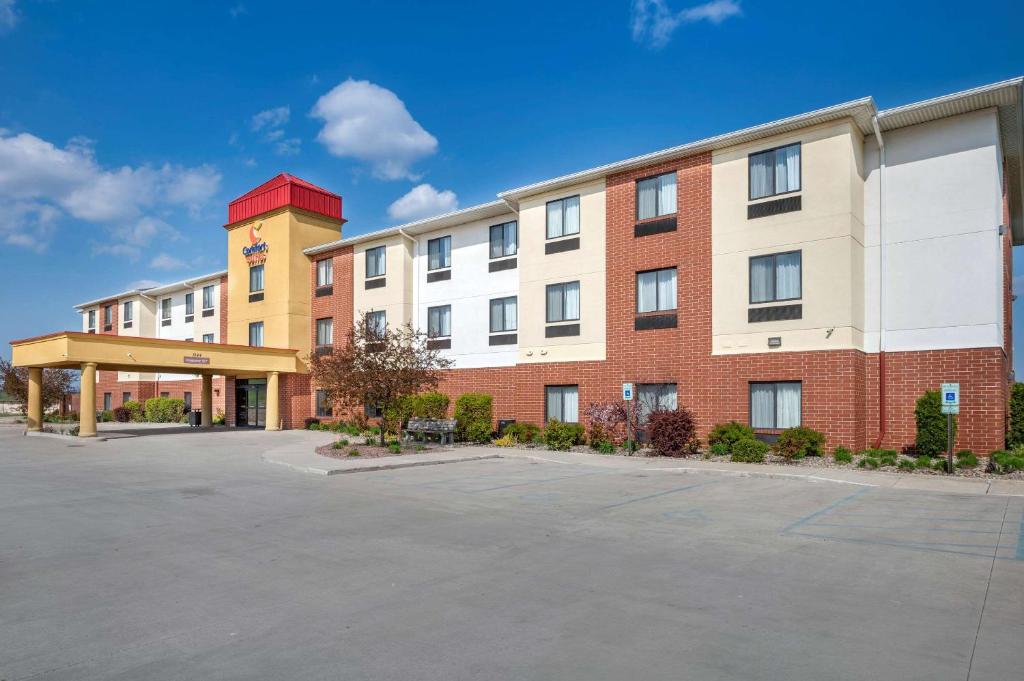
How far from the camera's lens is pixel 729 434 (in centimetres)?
1927

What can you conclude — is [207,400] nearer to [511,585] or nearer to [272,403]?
[272,403]

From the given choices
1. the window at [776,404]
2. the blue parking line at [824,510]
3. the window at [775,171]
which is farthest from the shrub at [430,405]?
the blue parking line at [824,510]

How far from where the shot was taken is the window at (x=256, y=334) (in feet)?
119

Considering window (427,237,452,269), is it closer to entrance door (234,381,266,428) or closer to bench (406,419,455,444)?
bench (406,419,455,444)

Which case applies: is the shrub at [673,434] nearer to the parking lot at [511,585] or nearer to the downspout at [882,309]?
the downspout at [882,309]

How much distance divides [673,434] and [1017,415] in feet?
33.3

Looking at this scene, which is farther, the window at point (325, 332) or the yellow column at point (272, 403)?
the window at point (325, 332)

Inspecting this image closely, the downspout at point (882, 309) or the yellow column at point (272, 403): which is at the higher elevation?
the downspout at point (882, 309)

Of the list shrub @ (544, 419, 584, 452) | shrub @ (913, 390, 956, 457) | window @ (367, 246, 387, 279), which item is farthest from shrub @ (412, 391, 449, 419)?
shrub @ (913, 390, 956, 457)

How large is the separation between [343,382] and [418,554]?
559 inches

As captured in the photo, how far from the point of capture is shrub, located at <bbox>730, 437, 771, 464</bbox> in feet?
59.1

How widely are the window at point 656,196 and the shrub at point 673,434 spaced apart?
644cm

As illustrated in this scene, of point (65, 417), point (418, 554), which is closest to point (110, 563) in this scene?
point (418, 554)

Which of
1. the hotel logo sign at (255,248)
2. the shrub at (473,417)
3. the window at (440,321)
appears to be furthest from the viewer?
the hotel logo sign at (255,248)
